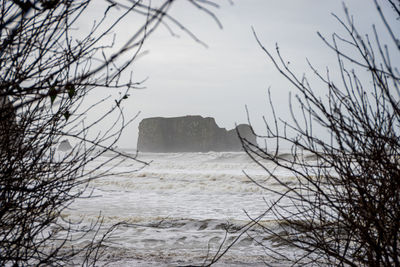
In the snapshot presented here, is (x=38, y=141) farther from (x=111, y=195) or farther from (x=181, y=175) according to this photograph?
(x=181, y=175)

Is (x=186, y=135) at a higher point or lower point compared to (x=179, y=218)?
higher

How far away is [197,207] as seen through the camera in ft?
35.0

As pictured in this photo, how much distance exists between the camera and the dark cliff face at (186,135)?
200 feet

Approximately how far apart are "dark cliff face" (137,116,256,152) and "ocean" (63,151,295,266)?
40.5 m

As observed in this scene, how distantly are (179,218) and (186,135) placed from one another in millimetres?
54457

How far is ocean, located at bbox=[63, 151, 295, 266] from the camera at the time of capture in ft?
16.2

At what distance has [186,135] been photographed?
62.3 metres

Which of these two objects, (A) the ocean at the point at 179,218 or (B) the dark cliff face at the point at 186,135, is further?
(B) the dark cliff face at the point at 186,135

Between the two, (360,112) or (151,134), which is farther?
(151,134)

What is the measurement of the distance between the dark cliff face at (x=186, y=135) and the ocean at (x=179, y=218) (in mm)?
40549

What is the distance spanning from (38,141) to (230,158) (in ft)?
104

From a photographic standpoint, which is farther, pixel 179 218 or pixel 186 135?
pixel 186 135

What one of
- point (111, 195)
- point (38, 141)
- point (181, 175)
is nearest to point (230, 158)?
point (181, 175)

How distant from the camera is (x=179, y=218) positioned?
25.8 ft
